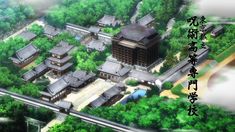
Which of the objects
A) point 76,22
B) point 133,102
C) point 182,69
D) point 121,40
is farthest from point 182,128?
point 76,22

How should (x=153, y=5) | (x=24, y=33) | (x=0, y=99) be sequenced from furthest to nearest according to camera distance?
(x=153, y=5)
(x=24, y=33)
(x=0, y=99)

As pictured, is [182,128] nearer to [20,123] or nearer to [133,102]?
[133,102]

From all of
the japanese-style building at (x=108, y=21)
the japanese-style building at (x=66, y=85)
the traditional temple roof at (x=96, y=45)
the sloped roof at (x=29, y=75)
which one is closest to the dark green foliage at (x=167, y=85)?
the japanese-style building at (x=66, y=85)

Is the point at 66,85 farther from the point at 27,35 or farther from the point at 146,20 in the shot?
the point at 146,20

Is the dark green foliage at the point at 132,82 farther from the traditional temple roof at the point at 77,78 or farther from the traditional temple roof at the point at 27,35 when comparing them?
the traditional temple roof at the point at 27,35

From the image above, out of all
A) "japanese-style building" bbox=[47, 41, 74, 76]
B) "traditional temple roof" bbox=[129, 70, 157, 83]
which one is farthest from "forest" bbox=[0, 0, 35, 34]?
"traditional temple roof" bbox=[129, 70, 157, 83]

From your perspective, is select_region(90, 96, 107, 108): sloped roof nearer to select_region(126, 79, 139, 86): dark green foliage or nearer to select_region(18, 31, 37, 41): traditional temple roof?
select_region(126, 79, 139, 86): dark green foliage
